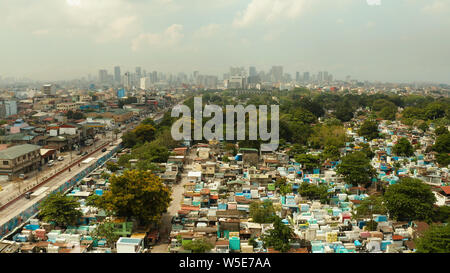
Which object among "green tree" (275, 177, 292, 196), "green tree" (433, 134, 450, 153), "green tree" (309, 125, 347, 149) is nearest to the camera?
"green tree" (275, 177, 292, 196)

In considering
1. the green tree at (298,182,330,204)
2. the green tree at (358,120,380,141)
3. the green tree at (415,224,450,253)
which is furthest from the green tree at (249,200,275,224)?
the green tree at (358,120,380,141)

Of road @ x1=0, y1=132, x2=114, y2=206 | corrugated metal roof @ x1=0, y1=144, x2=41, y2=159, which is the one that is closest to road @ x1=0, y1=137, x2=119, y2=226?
road @ x1=0, y1=132, x2=114, y2=206

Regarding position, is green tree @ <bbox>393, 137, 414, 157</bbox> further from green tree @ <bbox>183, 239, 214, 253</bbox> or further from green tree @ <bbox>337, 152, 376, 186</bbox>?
green tree @ <bbox>183, 239, 214, 253</bbox>

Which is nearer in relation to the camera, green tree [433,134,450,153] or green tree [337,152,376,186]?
green tree [337,152,376,186]

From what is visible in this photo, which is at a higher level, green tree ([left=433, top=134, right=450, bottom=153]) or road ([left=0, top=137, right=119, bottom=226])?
green tree ([left=433, top=134, right=450, bottom=153])

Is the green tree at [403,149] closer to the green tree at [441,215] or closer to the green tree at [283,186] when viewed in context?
the green tree at [283,186]

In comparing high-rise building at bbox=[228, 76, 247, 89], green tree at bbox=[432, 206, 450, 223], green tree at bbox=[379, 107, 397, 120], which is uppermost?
high-rise building at bbox=[228, 76, 247, 89]

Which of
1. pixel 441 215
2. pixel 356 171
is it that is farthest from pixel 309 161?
pixel 441 215

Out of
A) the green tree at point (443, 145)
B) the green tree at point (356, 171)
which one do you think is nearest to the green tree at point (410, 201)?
the green tree at point (356, 171)

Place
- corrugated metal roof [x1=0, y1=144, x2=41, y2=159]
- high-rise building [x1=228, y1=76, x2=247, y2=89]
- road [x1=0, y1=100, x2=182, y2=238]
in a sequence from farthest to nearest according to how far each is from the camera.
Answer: high-rise building [x1=228, y1=76, x2=247, y2=89]
corrugated metal roof [x1=0, y1=144, x2=41, y2=159]
road [x1=0, y1=100, x2=182, y2=238]
